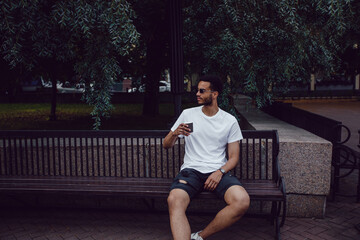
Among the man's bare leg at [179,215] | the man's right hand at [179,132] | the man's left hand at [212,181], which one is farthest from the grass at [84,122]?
the man's bare leg at [179,215]

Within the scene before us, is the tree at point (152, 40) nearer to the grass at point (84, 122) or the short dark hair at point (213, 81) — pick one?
the grass at point (84, 122)

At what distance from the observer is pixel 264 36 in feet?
15.3

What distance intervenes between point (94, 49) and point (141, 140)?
4.06 ft

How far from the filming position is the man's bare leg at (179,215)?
9.73ft

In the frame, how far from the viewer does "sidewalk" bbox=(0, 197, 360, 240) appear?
3.81 m

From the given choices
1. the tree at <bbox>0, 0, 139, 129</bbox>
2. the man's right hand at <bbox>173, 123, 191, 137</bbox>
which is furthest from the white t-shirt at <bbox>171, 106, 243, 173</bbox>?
the tree at <bbox>0, 0, 139, 129</bbox>

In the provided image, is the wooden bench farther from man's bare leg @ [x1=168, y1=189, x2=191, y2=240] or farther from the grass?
the grass

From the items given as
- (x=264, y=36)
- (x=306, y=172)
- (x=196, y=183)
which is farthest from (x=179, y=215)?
(x=264, y=36)

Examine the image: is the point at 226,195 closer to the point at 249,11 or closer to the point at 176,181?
the point at 176,181

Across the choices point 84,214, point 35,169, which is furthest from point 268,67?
point 35,169

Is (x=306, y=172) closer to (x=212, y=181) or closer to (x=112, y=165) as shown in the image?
(x=212, y=181)

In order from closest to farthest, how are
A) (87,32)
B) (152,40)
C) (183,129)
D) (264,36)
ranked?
1. (183,129)
2. (87,32)
3. (264,36)
4. (152,40)

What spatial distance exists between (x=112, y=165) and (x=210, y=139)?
1539 mm

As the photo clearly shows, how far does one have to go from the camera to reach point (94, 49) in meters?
3.87
